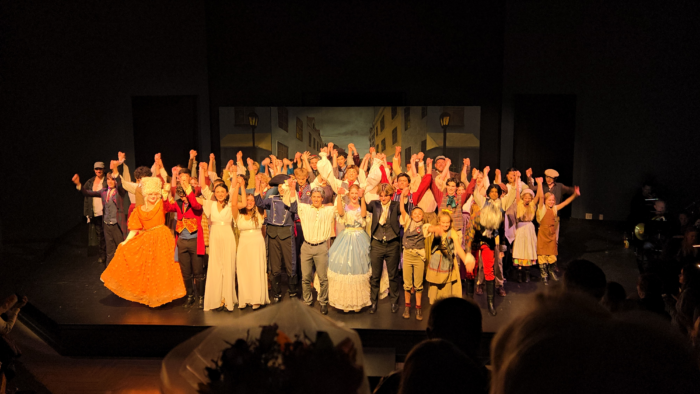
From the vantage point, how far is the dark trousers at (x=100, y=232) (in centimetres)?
689

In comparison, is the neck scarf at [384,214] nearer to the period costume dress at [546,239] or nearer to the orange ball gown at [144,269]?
the period costume dress at [546,239]

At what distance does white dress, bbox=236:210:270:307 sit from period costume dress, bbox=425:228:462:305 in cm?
177

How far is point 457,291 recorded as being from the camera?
4.71m

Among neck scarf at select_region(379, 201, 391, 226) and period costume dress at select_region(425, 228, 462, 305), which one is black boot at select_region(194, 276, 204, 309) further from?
period costume dress at select_region(425, 228, 462, 305)

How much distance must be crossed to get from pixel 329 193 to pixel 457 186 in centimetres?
148

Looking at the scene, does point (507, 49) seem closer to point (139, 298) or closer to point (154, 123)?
point (154, 123)

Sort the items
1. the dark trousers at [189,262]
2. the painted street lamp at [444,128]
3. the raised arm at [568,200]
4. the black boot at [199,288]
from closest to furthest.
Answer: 1. the dark trousers at [189,262]
2. the black boot at [199,288]
3. the raised arm at [568,200]
4. the painted street lamp at [444,128]

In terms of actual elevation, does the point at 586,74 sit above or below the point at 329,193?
above

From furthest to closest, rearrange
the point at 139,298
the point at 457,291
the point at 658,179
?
the point at 658,179
the point at 139,298
the point at 457,291

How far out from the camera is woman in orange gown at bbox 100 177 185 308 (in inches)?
200

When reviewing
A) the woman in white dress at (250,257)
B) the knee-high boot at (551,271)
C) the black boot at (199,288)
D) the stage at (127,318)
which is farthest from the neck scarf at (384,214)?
the knee-high boot at (551,271)

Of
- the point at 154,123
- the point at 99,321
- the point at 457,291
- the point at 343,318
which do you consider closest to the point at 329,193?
the point at 343,318

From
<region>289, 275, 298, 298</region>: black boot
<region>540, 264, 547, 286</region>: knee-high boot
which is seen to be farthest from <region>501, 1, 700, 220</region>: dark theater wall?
<region>289, 275, 298, 298</region>: black boot

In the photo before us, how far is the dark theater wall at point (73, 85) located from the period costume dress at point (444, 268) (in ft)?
18.0
